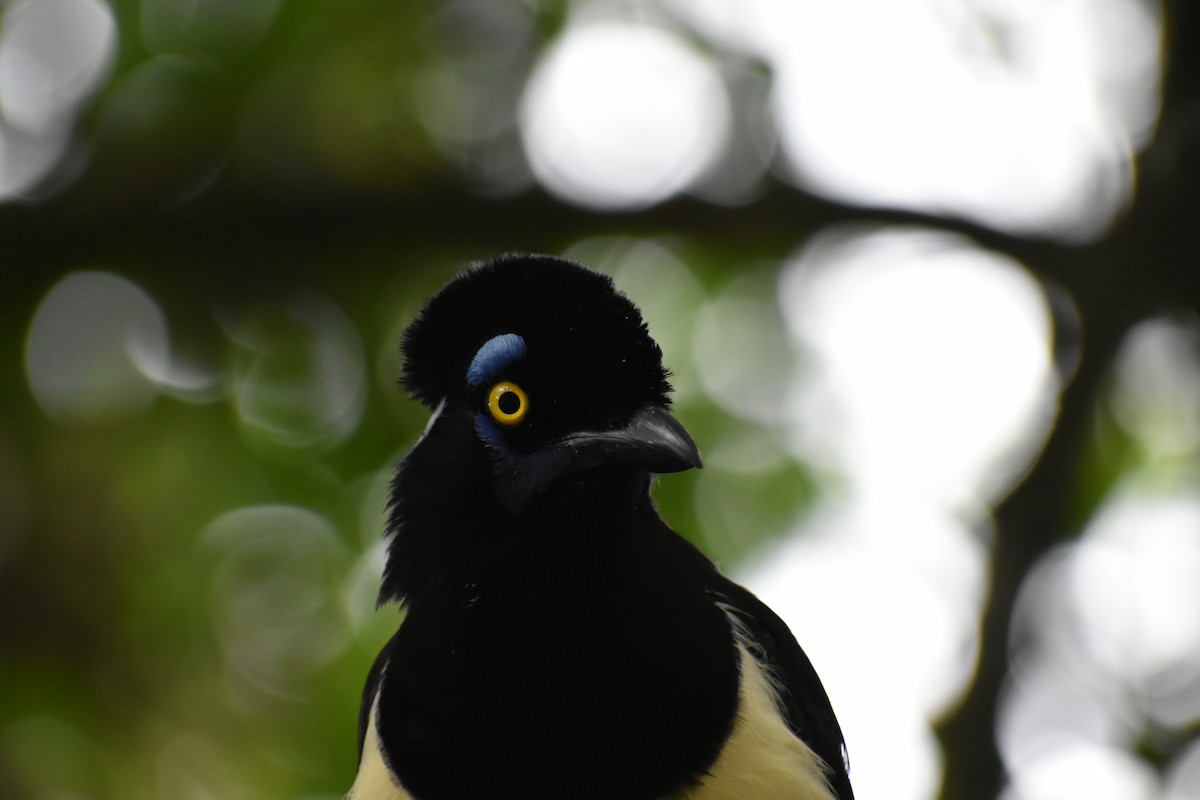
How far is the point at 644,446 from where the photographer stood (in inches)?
129

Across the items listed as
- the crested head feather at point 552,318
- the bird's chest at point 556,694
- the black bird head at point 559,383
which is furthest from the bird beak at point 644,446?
the bird's chest at point 556,694

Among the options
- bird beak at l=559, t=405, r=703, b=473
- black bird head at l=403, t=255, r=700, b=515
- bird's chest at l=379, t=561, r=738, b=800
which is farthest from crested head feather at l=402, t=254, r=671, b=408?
bird's chest at l=379, t=561, r=738, b=800

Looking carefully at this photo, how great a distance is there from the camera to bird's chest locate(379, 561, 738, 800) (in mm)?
3438

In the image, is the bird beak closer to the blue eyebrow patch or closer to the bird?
the bird

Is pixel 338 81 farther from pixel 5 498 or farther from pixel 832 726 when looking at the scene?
pixel 832 726

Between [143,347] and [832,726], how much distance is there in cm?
525

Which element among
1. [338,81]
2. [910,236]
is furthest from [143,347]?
[910,236]

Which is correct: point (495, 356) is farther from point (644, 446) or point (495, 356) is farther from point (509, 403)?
point (644, 446)

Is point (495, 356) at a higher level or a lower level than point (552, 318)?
lower

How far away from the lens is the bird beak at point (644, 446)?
3.25 m

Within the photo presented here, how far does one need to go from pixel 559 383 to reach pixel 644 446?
30 cm

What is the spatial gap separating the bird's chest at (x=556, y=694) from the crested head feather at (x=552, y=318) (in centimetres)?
57

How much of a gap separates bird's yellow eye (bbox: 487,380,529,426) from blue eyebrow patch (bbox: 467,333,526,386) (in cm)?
4

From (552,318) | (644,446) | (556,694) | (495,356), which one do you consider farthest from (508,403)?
(556,694)
